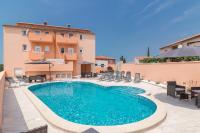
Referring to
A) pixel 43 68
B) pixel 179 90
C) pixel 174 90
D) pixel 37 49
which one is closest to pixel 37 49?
pixel 37 49

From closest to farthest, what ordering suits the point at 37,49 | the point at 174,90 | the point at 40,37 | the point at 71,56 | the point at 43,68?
the point at 174,90, the point at 43,68, the point at 40,37, the point at 37,49, the point at 71,56

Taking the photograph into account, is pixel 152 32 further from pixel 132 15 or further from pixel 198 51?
pixel 198 51

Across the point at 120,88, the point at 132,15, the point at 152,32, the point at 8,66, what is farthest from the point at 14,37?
the point at 152,32

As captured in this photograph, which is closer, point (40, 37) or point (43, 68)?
point (43, 68)

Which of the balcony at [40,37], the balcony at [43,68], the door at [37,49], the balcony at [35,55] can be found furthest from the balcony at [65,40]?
the balcony at [43,68]

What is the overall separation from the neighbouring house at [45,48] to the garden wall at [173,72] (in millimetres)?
12011

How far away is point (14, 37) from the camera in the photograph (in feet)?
95.5

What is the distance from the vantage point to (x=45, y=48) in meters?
31.6

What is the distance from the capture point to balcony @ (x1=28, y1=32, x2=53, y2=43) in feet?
96.2

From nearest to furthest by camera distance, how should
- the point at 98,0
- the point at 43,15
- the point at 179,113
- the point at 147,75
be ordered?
the point at 179,113 < the point at 147,75 < the point at 98,0 < the point at 43,15

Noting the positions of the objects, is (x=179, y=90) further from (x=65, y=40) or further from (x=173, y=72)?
(x=65, y=40)

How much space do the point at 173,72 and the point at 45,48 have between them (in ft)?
74.8

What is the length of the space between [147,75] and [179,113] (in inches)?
625

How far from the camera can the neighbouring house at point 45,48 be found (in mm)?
28406
